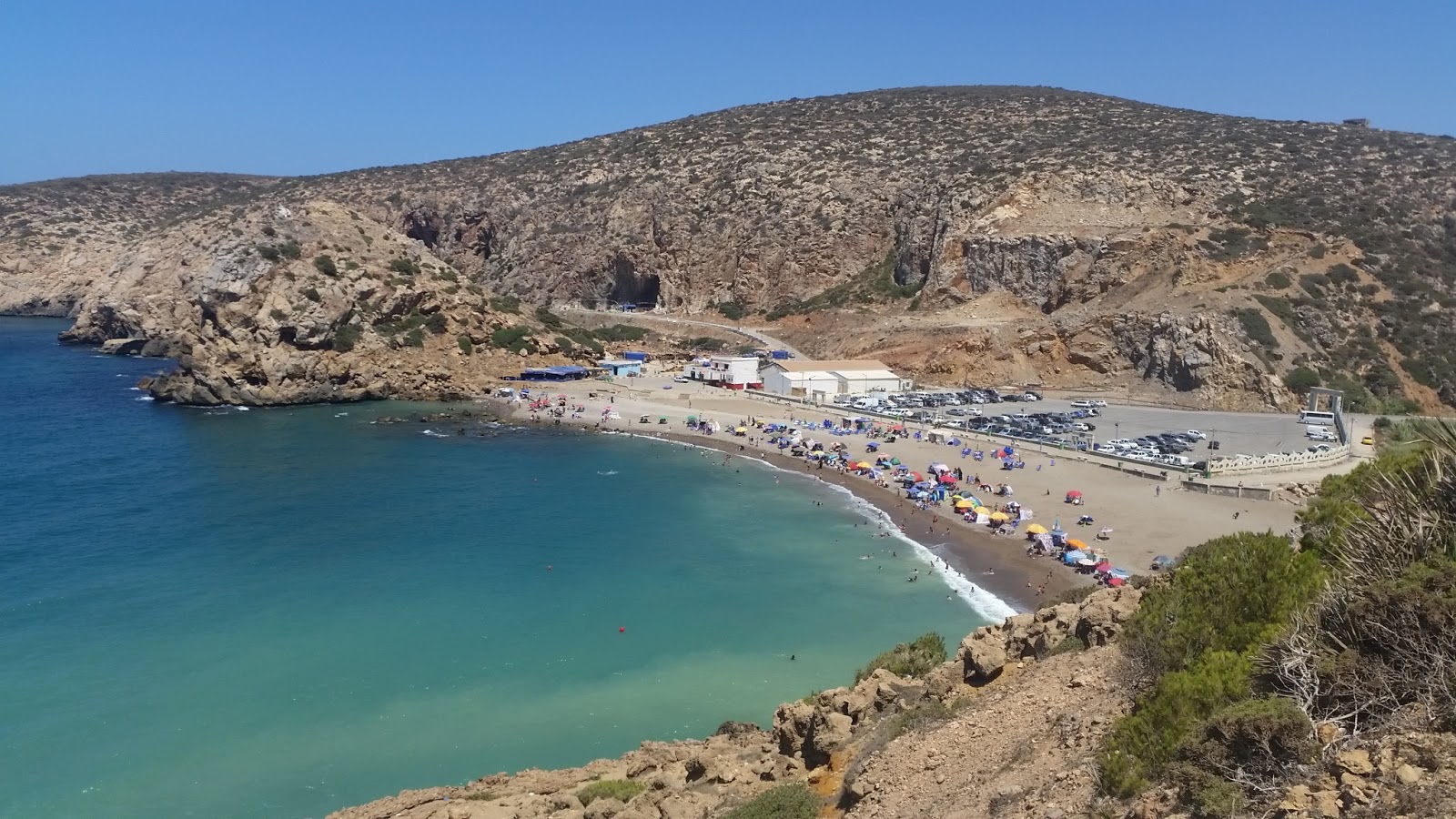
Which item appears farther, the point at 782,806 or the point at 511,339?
the point at 511,339

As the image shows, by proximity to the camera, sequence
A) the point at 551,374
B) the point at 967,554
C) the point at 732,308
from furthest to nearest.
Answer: the point at 732,308 → the point at 551,374 → the point at 967,554

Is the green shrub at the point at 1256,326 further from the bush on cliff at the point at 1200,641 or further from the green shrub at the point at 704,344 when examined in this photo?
the bush on cliff at the point at 1200,641

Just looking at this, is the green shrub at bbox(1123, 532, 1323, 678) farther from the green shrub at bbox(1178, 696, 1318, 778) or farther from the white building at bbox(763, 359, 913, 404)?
the white building at bbox(763, 359, 913, 404)

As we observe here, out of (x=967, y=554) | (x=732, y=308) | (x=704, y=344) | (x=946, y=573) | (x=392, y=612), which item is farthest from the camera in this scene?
(x=732, y=308)

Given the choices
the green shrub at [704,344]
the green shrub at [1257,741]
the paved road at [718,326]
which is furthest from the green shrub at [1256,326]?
the green shrub at [1257,741]

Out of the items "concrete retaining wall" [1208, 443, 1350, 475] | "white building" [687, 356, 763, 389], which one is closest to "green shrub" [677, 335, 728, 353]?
"white building" [687, 356, 763, 389]

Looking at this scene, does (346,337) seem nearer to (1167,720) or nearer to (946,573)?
(946,573)

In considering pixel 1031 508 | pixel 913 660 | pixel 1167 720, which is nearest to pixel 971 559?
pixel 1031 508
